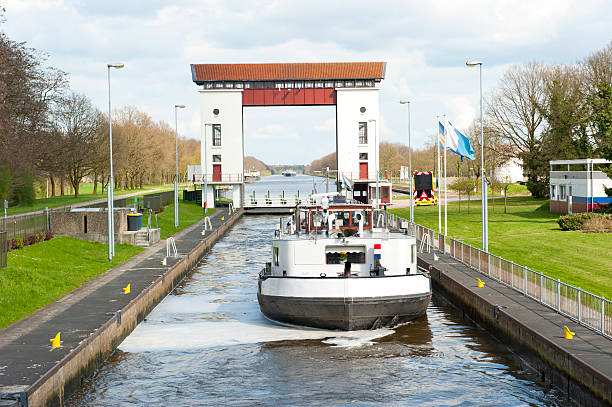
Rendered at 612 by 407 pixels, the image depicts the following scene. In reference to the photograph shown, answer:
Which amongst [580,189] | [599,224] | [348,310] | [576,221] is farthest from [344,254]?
[580,189]

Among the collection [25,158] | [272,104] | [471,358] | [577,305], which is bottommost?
[471,358]

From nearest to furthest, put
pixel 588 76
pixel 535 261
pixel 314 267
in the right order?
pixel 314 267 → pixel 535 261 → pixel 588 76

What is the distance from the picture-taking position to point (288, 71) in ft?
303

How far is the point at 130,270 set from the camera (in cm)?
3522

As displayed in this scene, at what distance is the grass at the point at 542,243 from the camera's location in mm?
31652

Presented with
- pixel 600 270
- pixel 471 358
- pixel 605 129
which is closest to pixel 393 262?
pixel 471 358

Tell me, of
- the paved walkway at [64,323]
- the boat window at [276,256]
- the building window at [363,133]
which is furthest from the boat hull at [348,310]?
the building window at [363,133]

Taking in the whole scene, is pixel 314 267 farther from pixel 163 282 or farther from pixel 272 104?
pixel 272 104

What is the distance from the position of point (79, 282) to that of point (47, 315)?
22.9 feet

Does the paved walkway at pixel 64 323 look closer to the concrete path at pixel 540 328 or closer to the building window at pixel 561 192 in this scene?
the concrete path at pixel 540 328

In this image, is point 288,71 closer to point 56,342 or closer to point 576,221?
point 576,221

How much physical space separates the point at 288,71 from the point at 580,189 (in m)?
42.7

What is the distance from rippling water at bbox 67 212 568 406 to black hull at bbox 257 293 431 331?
356 millimetres

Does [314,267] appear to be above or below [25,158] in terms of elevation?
below
